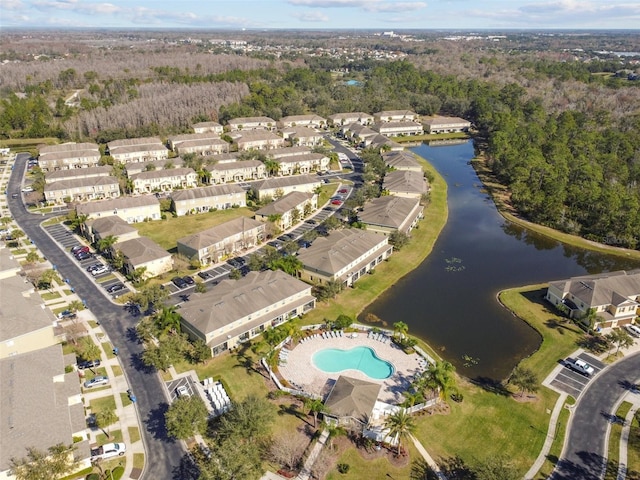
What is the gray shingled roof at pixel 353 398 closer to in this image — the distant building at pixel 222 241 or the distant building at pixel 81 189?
the distant building at pixel 222 241

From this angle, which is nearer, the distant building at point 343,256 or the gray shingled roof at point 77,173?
the distant building at point 343,256

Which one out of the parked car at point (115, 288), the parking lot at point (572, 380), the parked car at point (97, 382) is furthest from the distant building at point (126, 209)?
the parking lot at point (572, 380)

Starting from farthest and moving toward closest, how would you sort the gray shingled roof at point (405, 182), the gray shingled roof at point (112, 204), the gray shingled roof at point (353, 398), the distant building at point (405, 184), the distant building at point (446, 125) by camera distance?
the distant building at point (446, 125), the gray shingled roof at point (405, 182), the distant building at point (405, 184), the gray shingled roof at point (112, 204), the gray shingled roof at point (353, 398)

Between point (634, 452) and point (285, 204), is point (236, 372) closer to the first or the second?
point (634, 452)

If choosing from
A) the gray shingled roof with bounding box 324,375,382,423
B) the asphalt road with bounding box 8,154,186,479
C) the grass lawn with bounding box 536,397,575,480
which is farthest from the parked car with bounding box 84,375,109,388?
the grass lawn with bounding box 536,397,575,480

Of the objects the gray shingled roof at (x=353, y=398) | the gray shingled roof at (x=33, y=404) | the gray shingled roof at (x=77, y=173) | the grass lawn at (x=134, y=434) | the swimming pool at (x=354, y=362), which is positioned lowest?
the swimming pool at (x=354, y=362)

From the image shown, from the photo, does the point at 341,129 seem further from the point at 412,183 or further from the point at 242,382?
the point at 242,382

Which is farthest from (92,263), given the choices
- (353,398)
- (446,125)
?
(446,125)

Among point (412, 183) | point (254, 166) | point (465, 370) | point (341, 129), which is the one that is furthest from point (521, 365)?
point (341, 129)
